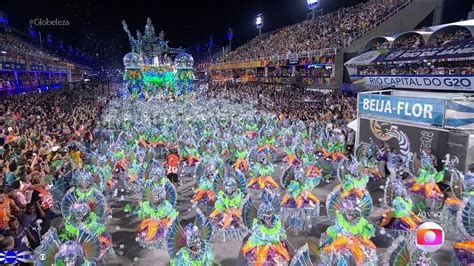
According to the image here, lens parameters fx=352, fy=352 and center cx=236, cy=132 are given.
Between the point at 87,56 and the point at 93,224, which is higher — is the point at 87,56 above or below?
above

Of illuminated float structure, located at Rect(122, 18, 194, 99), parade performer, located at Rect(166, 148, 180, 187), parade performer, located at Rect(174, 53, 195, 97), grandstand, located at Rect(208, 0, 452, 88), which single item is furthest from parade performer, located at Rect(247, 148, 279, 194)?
parade performer, located at Rect(174, 53, 195, 97)

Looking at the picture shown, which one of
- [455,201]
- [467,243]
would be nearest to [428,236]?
[467,243]

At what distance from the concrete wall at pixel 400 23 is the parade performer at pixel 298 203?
2127 cm

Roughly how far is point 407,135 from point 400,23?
19872mm

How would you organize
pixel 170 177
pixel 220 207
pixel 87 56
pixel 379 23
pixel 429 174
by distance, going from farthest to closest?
pixel 87 56 → pixel 379 23 → pixel 170 177 → pixel 429 174 → pixel 220 207

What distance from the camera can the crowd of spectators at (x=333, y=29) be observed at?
2878cm

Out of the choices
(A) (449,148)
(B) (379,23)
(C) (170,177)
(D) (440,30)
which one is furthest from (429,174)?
(B) (379,23)

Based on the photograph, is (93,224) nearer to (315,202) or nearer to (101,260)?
(101,260)

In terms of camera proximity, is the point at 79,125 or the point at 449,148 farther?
the point at 79,125

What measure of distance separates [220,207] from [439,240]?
3.91 metres

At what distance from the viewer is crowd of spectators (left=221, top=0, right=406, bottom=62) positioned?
1133 inches

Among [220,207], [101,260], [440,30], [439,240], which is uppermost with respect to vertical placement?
[440,30]

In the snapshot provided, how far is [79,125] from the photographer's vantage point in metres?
14.5

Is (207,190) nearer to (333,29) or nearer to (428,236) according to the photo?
(428,236)
